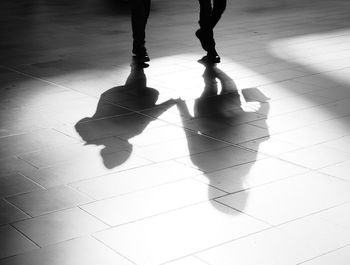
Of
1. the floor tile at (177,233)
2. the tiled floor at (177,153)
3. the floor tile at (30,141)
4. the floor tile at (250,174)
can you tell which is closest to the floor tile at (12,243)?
the tiled floor at (177,153)

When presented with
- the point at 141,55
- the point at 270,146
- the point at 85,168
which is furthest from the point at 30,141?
the point at 141,55

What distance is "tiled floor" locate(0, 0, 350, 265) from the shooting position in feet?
11.1

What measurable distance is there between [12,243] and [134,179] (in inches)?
39.9

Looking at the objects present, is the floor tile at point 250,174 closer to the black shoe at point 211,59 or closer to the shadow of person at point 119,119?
the shadow of person at point 119,119

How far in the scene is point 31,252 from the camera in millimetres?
3330

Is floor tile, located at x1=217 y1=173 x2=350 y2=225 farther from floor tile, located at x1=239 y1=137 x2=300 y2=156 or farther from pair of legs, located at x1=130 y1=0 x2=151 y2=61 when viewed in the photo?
pair of legs, located at x1=130 y1=0 x2=151 y2=61

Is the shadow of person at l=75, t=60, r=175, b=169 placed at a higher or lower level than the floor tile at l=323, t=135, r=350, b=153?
lower

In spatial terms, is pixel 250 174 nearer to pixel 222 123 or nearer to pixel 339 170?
pixel 339 170

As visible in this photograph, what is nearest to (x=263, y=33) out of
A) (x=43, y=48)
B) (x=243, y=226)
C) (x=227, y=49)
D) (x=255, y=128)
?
(x=227, y=49)

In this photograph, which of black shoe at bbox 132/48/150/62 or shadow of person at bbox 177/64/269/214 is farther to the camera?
black shoe at bbox 132/48/150/62

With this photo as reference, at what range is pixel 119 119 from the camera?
556cm

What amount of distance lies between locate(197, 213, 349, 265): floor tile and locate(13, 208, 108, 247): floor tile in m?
0.66

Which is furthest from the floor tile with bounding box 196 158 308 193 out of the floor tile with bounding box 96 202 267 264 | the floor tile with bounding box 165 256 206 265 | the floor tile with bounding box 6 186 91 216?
Result: the floor tile with bounding box 165 256 206 265

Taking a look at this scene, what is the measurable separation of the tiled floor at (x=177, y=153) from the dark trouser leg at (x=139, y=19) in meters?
0.28
